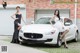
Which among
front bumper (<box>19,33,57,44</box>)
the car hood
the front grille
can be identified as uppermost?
the car hood

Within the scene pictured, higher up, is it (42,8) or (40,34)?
(42,8)

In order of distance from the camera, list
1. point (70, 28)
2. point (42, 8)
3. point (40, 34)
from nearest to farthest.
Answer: point (40, 34), point (70, 28), point (42, 8)

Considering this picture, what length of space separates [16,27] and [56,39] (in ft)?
7.82

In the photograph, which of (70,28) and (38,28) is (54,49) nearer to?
(38,28)

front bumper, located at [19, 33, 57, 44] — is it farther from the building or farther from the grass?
the building

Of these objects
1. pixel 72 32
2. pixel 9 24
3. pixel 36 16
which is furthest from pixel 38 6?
pixel 72 32

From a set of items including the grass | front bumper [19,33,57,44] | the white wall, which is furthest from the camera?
the white wall

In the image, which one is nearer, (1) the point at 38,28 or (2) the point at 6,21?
(1) the point at 38,28

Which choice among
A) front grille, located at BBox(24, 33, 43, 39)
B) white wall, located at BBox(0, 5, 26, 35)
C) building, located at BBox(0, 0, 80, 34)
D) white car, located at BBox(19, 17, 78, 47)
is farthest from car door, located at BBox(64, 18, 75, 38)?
white wall, located at BBox(0, 5, 26, 35)

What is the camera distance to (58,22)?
15.9m

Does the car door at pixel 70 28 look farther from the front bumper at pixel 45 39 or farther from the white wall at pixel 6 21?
the white wall at pixel 6 21

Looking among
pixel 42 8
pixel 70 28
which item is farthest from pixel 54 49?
pixel 42 8

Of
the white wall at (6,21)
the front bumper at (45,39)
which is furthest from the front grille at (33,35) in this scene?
the white wall at (6,21)

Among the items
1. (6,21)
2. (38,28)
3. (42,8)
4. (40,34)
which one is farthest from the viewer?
(6,21)
